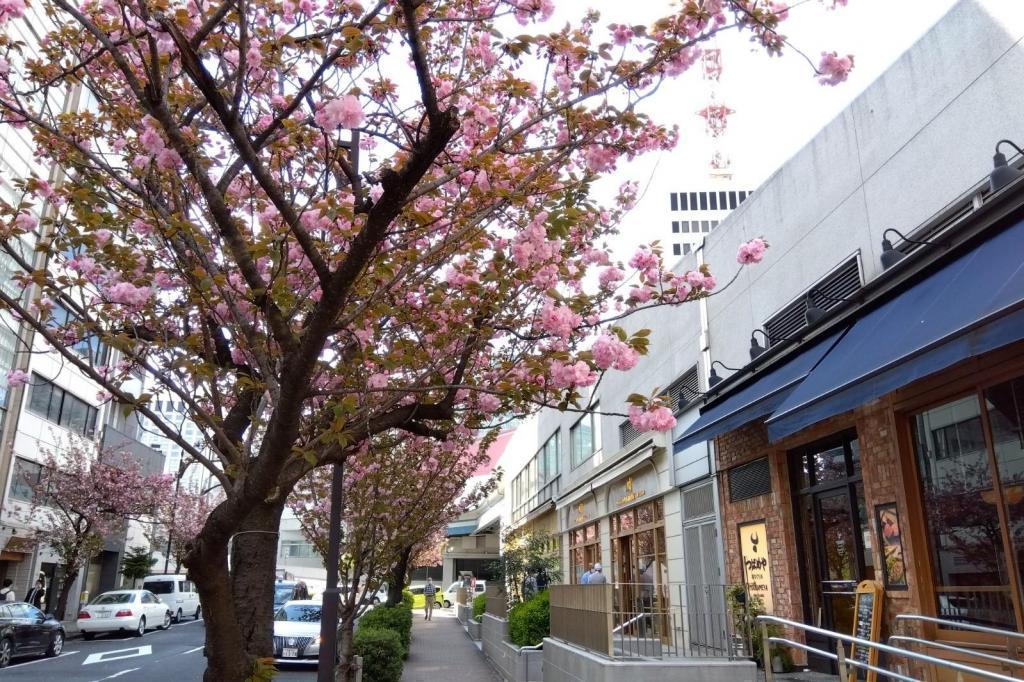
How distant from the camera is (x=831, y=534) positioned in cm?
976

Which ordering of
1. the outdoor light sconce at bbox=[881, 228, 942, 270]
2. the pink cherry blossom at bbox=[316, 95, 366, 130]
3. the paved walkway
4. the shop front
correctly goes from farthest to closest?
the paved walkway < the outdoor light sconce at bbox=[881, 228, 942, 270] < the shop front < the pink cherry blossom at bbox=[316, 95, 366, 130]

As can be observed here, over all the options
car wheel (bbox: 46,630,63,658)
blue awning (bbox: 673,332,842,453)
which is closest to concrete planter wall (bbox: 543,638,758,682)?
blue awning (bbox: 673,332,842,453)

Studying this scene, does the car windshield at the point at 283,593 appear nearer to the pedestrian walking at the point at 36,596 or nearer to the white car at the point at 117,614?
the white car at the point at 117,614

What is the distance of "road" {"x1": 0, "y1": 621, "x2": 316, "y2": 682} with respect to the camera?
15.2 meters

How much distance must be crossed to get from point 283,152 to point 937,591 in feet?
24.4

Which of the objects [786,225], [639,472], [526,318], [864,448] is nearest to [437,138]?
[526,318]

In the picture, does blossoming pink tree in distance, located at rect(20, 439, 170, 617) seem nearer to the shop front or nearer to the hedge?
the hedge

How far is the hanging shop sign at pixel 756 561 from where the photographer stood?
10766mm

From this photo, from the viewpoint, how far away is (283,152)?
6.53 metres

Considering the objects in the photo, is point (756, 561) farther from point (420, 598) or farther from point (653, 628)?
point (420, 598)

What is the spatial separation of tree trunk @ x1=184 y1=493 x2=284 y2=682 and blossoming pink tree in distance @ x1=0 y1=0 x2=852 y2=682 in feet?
0.06

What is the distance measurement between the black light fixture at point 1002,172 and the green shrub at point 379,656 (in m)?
10.5

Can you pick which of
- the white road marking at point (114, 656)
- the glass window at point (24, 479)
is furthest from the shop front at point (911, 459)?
the glass window at point (24, 479)

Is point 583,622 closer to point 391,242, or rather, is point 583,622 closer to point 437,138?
point 391,242
